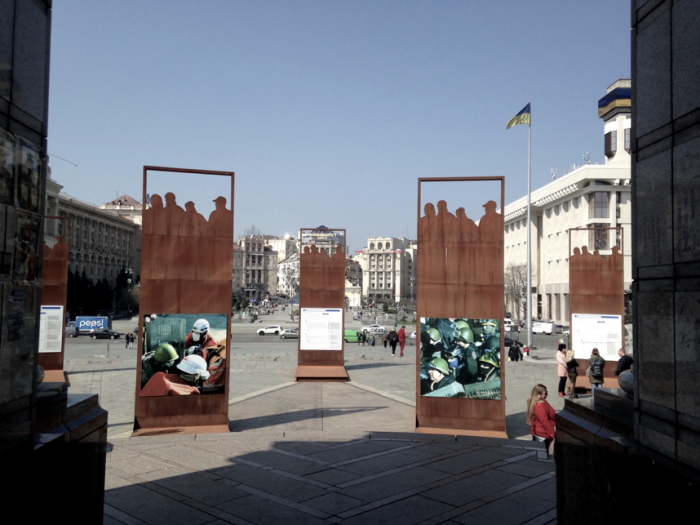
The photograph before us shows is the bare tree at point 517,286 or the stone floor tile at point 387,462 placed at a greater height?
the bare tree at point 517,286

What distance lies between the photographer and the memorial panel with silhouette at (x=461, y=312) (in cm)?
1134

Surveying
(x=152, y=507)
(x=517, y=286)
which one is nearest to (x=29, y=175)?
(x=152, y=507)

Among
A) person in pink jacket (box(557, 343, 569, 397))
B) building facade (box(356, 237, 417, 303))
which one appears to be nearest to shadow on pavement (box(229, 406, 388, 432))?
person in pink jacket (box(557, 343, 569, 397))

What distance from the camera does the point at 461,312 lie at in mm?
11453

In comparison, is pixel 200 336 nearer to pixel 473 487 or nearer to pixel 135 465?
pixel 135 465

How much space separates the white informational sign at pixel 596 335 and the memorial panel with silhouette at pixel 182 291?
1071 centimetres

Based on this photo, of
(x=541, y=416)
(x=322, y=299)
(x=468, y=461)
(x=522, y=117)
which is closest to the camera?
(x=468, y=461)

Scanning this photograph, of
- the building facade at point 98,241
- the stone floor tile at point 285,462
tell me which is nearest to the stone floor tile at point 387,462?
the stone floor tile at point 285,462

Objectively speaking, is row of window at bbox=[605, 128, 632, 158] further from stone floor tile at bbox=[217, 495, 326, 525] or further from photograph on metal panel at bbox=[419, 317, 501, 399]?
stone floor tile at bbox=[217, 495, 326, 525]

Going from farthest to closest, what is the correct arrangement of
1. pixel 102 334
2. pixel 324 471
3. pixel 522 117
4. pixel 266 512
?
pixel 102 334 → pixel 522 117 → pixel 324 471 → pixel 266 512

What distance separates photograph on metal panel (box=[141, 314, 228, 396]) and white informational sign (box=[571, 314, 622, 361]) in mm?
10733

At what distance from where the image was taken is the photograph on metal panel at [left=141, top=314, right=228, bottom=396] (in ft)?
36.0

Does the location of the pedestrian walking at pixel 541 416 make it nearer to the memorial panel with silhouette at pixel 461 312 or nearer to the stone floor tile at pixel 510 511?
the memorial panel with silhouette at pixel 461 312

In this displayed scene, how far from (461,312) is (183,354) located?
5141mm
